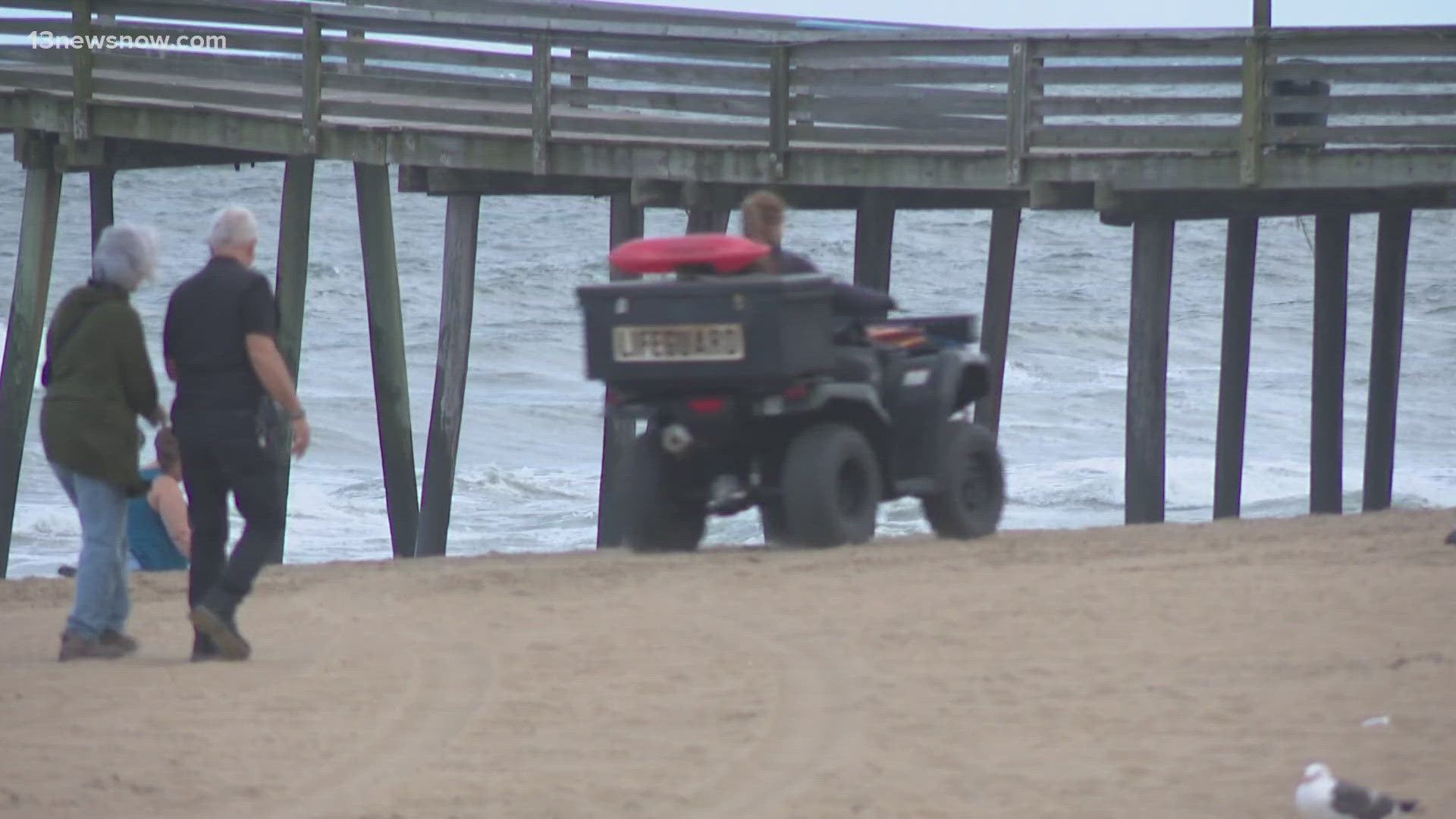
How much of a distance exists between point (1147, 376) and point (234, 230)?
616 cm

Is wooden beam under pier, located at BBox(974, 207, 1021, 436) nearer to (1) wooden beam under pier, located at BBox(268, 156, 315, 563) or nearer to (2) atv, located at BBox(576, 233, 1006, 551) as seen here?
(2) atv, located at BBox(576, 233, 1006, 551)

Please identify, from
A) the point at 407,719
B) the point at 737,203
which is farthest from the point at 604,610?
the point at 737,203

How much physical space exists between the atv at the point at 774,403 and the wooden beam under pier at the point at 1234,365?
4095mm

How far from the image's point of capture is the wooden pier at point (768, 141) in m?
10.6

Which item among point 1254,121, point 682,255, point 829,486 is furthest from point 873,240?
point 682,255

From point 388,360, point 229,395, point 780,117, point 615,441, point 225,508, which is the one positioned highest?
point 780,117

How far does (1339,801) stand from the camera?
13.9 feet

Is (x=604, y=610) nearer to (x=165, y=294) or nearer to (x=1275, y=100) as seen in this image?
(x=1275, y=100)

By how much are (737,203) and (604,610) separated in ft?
17.5

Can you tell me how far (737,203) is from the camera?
1224cm

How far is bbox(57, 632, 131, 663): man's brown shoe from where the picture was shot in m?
6.58

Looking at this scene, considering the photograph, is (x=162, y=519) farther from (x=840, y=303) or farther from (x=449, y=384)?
(x=449, y=384)

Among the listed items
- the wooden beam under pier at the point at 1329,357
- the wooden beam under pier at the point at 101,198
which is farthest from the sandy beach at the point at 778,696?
the wooden beam under pier at the point at 101,198

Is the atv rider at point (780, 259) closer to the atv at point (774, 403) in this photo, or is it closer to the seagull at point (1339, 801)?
the atv at point (774, 403)
